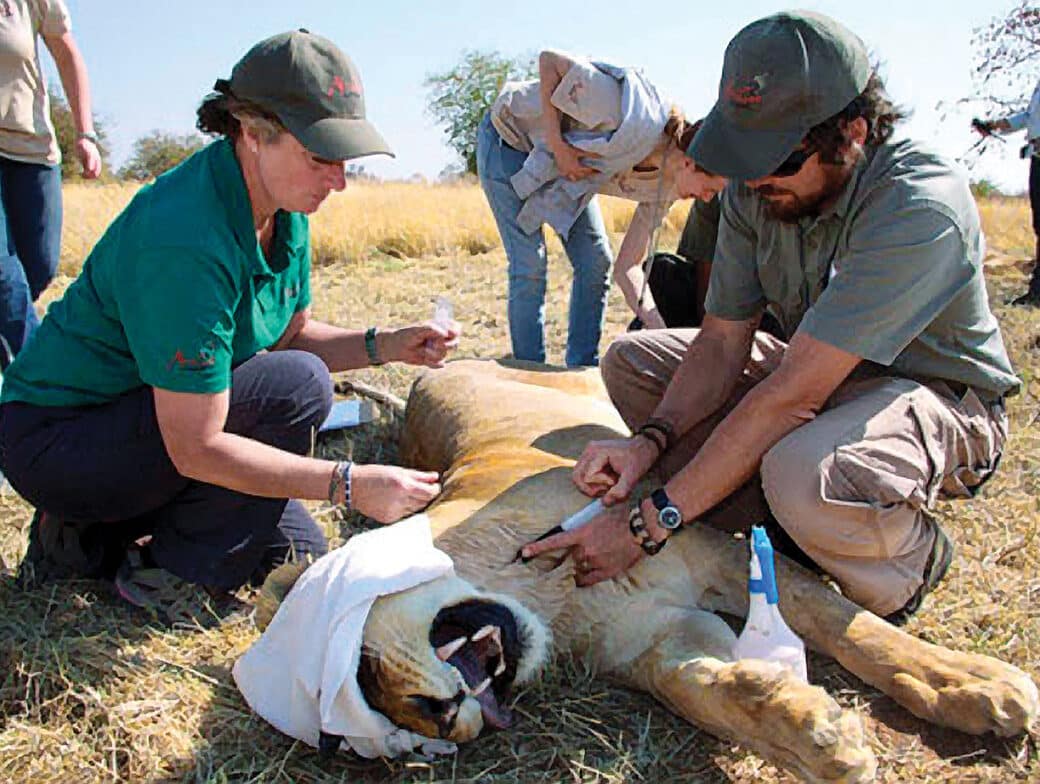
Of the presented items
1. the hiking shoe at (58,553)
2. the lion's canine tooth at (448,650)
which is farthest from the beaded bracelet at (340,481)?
the hiking shoe at (58,553)

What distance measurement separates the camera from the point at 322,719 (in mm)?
2328

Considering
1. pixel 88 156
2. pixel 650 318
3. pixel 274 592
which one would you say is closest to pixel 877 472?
pixel 274 592

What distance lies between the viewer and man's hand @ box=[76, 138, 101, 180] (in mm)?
4707

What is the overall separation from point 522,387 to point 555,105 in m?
1.38

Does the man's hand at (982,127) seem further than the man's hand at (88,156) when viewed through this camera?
Yes

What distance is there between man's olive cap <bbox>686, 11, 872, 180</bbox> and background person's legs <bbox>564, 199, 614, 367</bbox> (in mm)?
2566

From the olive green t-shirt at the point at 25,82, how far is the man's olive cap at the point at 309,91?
199 cm

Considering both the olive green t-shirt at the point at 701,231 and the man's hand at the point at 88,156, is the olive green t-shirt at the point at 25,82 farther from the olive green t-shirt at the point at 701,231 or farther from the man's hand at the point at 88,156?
the olive green t-shirt at the point at 701,231

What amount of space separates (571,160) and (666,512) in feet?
8.05

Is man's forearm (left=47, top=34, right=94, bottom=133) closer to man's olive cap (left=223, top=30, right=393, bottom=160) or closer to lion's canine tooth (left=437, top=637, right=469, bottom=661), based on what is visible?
man's olive cap (left=223, top=30, right=393, bottom=160)

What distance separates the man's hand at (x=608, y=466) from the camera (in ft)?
10.2

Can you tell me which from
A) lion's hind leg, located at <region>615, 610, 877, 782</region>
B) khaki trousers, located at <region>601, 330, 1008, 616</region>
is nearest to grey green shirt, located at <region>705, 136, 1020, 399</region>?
khaki trousers, located at <region>601, 330, 1008, 616</region>

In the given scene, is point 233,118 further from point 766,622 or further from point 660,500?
point 766,622

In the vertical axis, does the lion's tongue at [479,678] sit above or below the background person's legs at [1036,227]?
above
